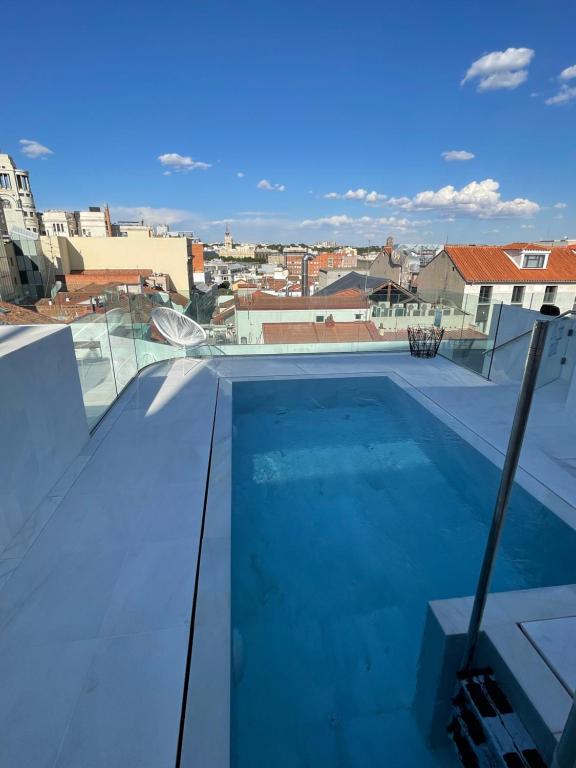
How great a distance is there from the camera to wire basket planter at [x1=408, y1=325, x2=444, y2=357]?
7516mm

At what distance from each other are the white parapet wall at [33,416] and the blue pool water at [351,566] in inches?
62.9

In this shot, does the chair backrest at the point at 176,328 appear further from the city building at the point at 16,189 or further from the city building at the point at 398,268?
the city building at the point at 16,189

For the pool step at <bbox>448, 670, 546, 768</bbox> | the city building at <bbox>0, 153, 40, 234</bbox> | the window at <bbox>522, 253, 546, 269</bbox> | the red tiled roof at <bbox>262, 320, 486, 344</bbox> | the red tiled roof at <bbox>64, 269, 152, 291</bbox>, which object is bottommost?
the pool step at <bbox>448, 670, 546, 768</bbox>

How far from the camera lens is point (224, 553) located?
8.45 ft

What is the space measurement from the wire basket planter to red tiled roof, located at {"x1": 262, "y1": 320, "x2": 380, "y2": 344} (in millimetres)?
723

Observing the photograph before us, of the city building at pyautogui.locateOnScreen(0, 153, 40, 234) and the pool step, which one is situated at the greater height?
the city building at pyautogui.locateOnScreen(0, 153, 40, 234)

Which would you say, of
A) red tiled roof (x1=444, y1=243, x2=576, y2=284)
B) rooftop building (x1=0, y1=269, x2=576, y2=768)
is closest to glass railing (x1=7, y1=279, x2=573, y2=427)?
rooftop building (x1=0, y1=269, x2=576, y2=768)

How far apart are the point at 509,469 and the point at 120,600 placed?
217cm

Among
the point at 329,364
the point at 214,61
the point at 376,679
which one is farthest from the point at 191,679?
the point at 214,61

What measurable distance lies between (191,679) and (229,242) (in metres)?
111

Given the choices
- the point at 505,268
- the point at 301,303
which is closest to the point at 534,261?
the point at 505,268

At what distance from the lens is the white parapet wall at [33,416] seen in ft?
8.69

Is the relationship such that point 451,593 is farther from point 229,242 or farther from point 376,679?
point 229,242

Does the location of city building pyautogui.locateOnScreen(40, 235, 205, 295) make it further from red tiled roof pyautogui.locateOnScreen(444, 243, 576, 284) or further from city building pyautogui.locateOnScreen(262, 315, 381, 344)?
city building pyautogui.locateOnScreen(262, 315, 381, 344)
